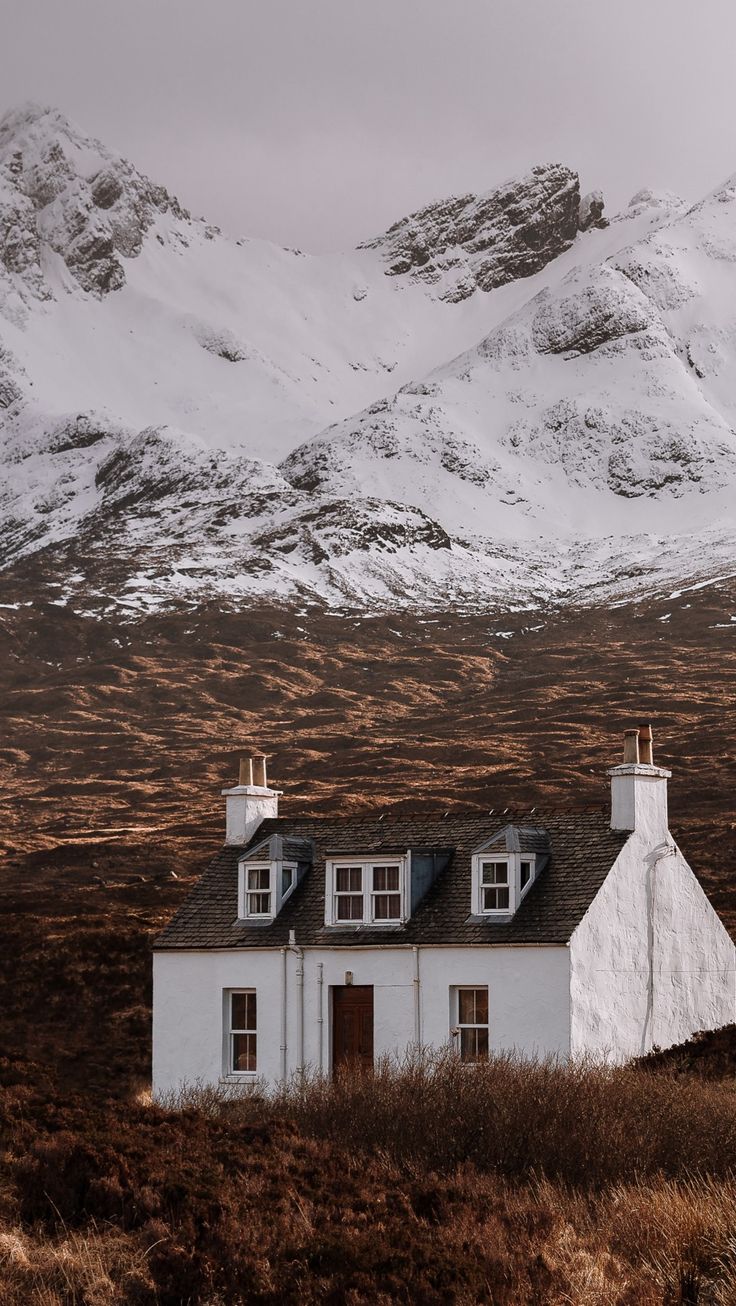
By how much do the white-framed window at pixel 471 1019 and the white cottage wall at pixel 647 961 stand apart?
177cm

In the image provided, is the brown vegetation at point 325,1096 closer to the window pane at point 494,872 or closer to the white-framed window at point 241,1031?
the white-framed window at point 241,1031

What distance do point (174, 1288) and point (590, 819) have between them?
1749cm

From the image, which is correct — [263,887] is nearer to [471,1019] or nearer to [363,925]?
[363,925]

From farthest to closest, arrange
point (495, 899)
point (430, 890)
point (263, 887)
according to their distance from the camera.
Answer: point (263, 887) → point (430, 890) → point (495, 899)

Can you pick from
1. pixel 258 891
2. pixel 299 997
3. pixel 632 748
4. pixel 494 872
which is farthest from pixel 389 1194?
pixel 258 891

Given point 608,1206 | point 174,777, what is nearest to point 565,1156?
point 608,1206

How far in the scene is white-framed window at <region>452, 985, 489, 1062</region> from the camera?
32.6 metres

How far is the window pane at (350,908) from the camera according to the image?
34719mm

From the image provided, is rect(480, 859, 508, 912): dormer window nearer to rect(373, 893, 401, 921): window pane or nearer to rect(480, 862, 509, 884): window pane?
rect(480, 862, 509, 884): window pane

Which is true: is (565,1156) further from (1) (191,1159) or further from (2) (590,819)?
(2) (590,819)

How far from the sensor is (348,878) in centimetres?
3503

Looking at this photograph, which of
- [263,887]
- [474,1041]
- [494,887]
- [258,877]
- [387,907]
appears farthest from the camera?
[258,877]

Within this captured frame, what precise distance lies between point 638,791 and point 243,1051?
8846 millimetres

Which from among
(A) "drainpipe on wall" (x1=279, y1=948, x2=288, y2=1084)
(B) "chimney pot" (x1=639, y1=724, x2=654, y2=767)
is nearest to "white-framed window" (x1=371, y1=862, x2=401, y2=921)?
(A) "drainpipe on wall" (x1=279, y1=948, x2=288, y2=1084)
